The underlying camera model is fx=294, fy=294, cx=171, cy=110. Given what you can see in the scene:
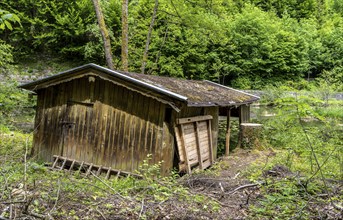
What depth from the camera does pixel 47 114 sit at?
8.56 m

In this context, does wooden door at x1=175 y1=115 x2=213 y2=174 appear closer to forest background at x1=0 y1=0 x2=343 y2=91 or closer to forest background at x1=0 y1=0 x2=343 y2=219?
forest background at x1=0 y1=0 x2=343 y2=219

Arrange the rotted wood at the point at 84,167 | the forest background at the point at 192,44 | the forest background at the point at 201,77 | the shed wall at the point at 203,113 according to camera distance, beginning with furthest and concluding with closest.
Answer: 1. the forest background at the point at 192,44
2. the shed wall at the point at 203,113
3. the rotted wood at the point at 84,167
4. the forest background at the point at 201,77

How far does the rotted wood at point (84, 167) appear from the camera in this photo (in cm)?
741

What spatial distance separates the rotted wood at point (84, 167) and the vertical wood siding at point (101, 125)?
0.38 ft

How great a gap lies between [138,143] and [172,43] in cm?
1902

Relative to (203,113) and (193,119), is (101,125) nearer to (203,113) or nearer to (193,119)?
(193,119)

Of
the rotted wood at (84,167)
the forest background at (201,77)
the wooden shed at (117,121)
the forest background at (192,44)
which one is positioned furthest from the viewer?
the forest background at (192,44)

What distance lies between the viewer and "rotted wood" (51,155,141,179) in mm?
7409

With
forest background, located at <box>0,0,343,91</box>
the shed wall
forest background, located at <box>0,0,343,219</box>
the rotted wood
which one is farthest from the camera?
forest background, located at <box>0,0,343,91</box>

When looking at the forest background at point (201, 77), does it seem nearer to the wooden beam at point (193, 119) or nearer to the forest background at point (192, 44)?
the forest background at point (192, 44)

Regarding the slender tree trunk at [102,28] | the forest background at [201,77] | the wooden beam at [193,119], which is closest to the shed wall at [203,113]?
the wooden beam at [193,119]

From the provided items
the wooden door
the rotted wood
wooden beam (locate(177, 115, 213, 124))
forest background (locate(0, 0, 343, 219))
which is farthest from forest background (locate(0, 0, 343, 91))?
the rotted wood

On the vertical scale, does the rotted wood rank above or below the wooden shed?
below

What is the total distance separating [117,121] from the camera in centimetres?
759
